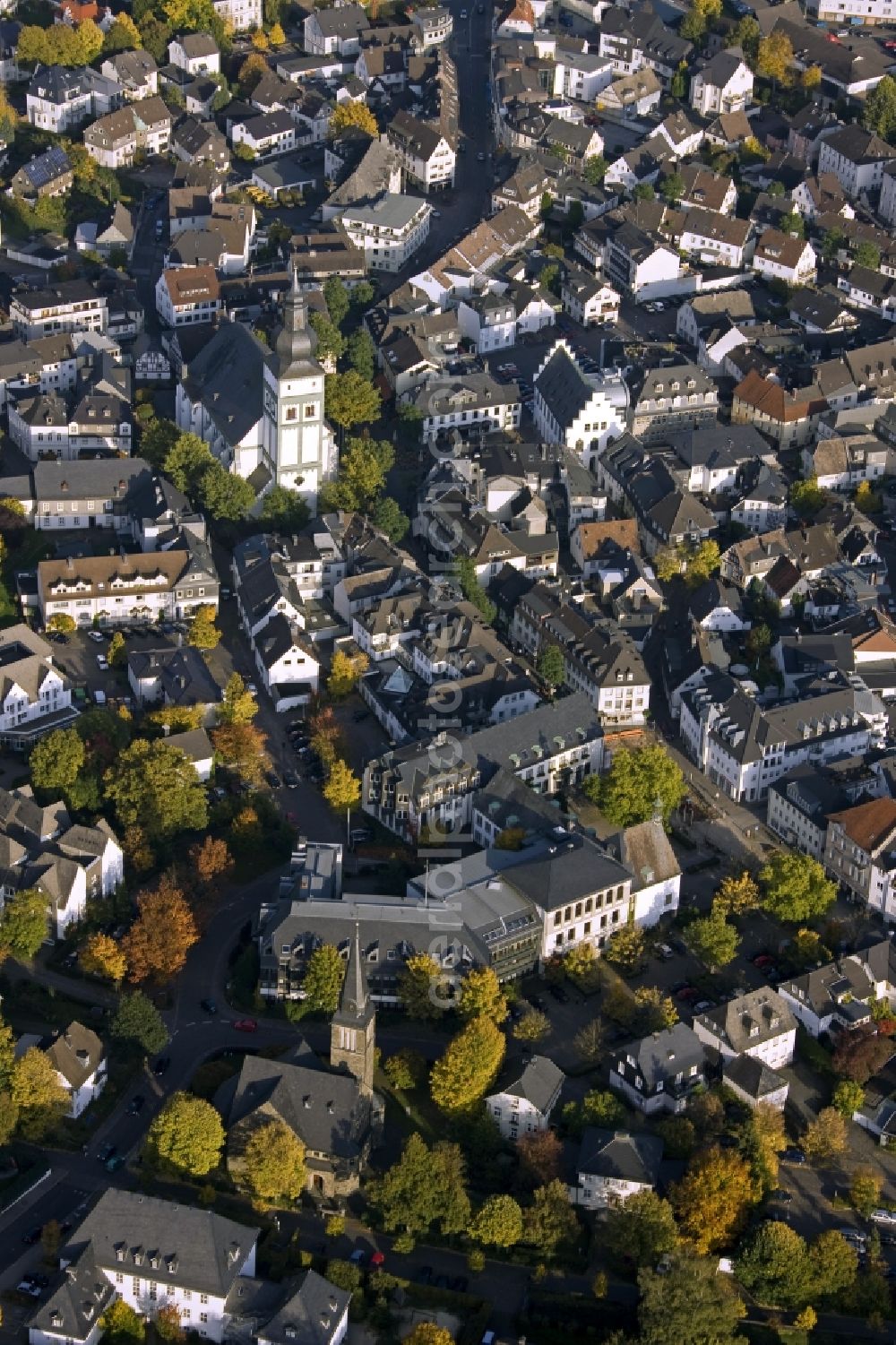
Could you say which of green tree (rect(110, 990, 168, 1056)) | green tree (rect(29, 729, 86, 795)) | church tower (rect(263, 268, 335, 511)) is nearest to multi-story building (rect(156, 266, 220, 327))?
church tower (rect(263, 268, 335, 511))

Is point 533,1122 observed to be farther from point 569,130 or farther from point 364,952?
point 569,130

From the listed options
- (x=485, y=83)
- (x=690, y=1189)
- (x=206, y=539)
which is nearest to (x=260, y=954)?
(x=690, y=1189)

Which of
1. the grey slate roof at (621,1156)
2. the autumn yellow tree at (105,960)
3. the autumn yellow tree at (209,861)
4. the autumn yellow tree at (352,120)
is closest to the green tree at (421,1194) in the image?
the grey slate roof at (621,1156)

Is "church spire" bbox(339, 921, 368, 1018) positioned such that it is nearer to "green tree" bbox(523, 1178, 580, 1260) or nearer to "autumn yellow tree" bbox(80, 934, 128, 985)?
"green tree" bbox(523, 1178, 580, 1260)

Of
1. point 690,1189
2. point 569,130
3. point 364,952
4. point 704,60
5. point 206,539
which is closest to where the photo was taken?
point 690,1189

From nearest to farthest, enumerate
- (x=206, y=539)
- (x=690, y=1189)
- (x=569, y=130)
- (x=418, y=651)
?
1. (x=690, y=1189)
2. (x=418, y=651)
3. (x=206, y=539)
4. (x=569, y=130)

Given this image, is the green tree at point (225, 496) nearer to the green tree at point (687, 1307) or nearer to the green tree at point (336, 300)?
the green tree at point (336, 300)
